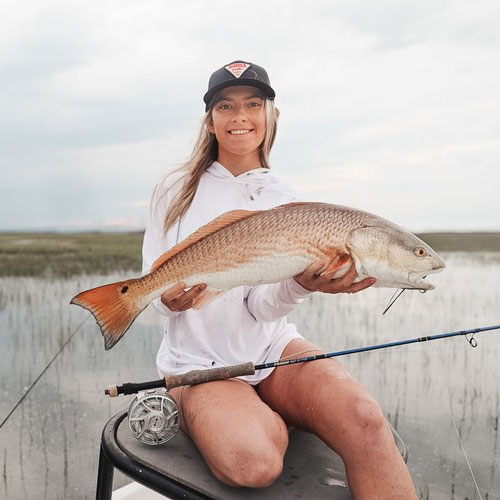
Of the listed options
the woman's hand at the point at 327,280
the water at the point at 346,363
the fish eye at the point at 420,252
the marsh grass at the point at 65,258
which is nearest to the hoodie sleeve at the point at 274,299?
the woman's hand at the point at 327,280

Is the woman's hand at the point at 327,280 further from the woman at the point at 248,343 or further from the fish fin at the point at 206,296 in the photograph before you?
the fish fin at the point at 206,296

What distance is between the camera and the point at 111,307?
2590 mm

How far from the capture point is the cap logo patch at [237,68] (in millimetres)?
→ 3002

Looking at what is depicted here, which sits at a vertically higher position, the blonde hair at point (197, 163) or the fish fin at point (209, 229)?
the blonde hair at point (197, 163)

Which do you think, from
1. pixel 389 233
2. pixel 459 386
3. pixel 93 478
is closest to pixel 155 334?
pixel 93 478

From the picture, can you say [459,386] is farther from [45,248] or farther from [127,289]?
[45,248]

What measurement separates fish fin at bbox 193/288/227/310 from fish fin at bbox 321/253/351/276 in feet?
1.67

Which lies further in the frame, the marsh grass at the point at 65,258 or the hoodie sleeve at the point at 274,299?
the marsh grass at the point at 65,258

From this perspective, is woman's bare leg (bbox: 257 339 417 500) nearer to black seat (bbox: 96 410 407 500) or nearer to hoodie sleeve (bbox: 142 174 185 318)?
black seat (bbox: 96 410 407 500)

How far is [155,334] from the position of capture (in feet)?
23.6

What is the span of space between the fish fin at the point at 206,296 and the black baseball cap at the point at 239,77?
3.52ft

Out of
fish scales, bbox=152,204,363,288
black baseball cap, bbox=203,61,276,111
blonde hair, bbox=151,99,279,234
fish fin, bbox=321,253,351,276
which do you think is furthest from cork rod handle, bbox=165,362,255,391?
black baseball cap, bbox=203,61,276,111

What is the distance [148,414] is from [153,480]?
12.3 inches

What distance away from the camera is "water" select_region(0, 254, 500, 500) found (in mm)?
4309
